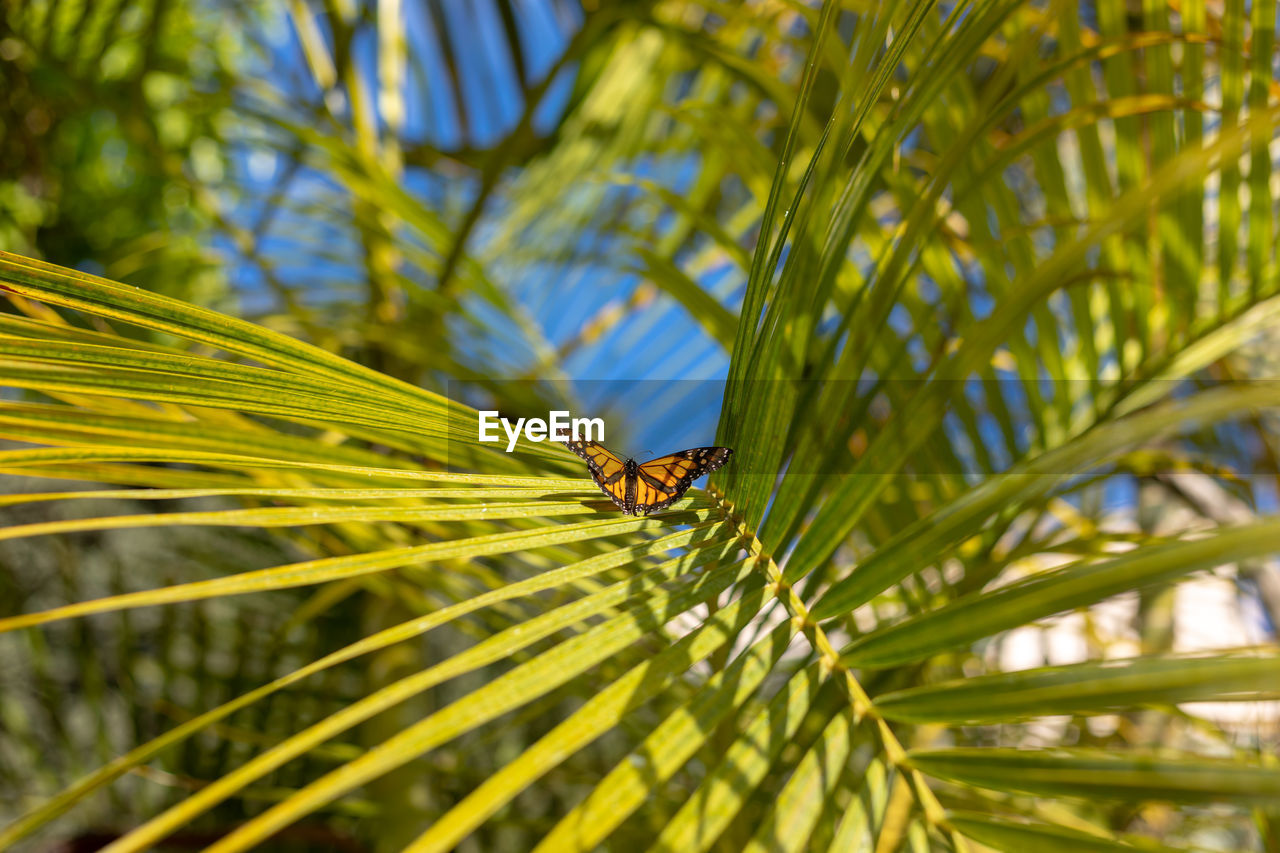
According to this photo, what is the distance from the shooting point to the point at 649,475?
1.12 feet

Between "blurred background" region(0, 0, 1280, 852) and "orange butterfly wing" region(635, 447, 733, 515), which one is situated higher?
"blurred background" region(0, 0, 1280, 852)

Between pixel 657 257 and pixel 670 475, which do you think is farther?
pixel 657 257

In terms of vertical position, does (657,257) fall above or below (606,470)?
above

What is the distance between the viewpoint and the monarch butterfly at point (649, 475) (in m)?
0.33

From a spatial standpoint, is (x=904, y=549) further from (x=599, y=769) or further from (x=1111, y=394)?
(x=599, y=769)

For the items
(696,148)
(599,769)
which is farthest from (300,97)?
(599,769)

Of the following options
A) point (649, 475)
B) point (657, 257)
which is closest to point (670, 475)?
point (649, 475)

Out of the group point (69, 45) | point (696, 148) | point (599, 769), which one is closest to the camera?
point (599, 769)

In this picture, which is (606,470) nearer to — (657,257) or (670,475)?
(670,475)

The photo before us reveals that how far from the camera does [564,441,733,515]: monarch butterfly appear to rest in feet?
1.07

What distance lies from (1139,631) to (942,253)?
0.84 m

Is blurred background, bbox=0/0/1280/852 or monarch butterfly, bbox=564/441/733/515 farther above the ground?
blurred background, bbox=0/0/1280/852

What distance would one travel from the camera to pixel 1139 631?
106 cm

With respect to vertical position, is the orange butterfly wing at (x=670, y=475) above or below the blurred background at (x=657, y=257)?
below
